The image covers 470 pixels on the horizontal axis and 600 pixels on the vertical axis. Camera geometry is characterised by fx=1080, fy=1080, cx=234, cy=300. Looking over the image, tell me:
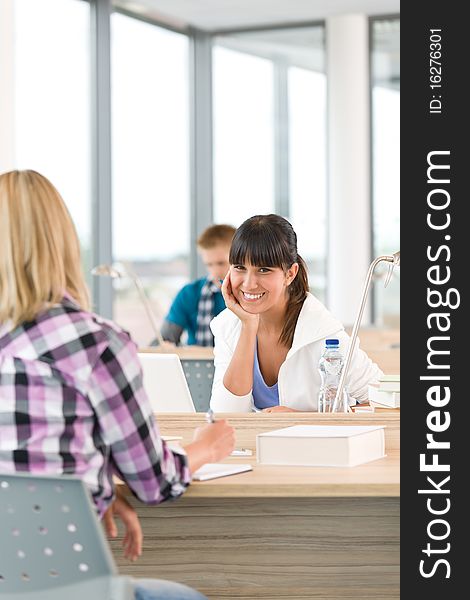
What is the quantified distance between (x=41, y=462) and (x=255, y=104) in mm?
6663

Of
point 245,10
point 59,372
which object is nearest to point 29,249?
point 59,372

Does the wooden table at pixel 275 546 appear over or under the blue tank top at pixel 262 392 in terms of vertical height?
under

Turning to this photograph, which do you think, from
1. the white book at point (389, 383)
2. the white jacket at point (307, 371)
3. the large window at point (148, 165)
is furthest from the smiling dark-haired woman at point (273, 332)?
the large window at point (148, 165)

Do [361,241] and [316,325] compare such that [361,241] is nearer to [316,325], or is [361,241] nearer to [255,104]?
[255,104]

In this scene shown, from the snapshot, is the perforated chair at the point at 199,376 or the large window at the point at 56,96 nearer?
the perforated chair at the point at 199,376

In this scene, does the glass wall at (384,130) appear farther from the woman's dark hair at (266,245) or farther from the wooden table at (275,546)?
the wooden table at (275,546)

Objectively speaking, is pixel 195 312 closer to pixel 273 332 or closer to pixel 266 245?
pixel 273 332

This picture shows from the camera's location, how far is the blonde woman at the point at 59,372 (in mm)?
1743

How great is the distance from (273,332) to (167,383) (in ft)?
1.29

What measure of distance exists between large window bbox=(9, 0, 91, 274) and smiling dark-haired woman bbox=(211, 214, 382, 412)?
325 cm

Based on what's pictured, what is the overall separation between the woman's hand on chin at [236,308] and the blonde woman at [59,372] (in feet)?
3.68

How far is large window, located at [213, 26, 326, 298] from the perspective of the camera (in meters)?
Result: 8.16

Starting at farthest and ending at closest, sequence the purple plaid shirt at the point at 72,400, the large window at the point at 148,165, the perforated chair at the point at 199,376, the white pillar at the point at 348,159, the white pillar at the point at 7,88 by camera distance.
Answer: the white pillar at the point at 348,159 < the large window at the point at 148,165 < the white pillar at the point at 7,88 < the perforated chair at the point at 199,376 < the purple plaid shirt at the point at 72,400

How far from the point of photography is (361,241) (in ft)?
26.2
